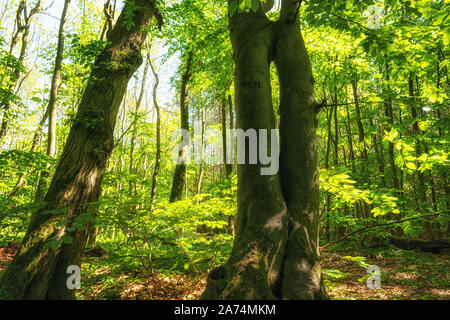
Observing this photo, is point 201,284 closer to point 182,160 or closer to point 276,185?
point 276,185

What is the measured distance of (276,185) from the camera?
2250 mm

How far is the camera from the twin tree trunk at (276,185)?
6.25 feet

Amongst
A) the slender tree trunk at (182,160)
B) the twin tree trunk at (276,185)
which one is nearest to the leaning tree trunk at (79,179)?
the twin tree trunk at (276,185)

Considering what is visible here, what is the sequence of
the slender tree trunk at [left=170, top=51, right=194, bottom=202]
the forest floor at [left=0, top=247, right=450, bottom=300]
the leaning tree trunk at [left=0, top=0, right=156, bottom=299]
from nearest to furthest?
the leaning tree trunk at [left=0, top=0, right=156, bottom=299]
the forest floor at [left=0, top=247, right=450, bottom=300]
the slender tree trunk at [left=170, top=51, right=194, bottom=202]

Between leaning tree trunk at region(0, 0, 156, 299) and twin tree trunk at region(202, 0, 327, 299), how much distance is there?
1468 millimetres

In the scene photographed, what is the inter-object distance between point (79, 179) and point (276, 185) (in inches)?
106

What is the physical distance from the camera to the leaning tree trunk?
2.65m


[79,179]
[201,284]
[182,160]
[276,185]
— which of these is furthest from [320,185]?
[182,160]

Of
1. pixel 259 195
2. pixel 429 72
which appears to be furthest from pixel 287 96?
pixel 429 72

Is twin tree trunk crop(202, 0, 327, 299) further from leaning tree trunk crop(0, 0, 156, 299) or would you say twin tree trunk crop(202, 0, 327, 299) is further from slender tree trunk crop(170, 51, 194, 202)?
slender tree trunk crop(170, 51, 194, 202)

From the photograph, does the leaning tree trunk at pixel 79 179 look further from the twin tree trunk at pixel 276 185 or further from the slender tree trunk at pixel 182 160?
the slender tree trunk at pixel 182 160

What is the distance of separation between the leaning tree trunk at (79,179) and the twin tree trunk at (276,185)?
1468 millimetres

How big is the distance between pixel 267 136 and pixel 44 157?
6490 mm

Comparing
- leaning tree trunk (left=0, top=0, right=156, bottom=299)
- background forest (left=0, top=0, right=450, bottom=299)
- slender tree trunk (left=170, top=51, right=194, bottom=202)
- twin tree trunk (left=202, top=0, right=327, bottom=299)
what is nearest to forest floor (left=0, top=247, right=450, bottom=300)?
background forest (left=0, top=0, right=450, bottom=299)
